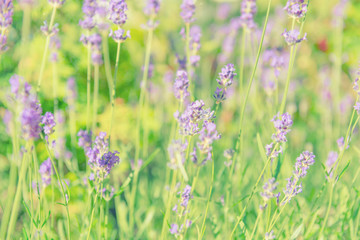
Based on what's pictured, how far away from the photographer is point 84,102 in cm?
304

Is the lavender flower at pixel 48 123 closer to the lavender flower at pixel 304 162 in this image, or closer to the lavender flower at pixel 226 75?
the lavender flower at pixel 226 75

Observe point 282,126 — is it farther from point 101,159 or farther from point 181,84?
point 101,159

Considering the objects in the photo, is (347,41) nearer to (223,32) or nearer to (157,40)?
(223,32)

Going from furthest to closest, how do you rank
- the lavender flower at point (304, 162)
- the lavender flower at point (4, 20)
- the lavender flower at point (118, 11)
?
the lavender flower at point (118, 11), the lavender flower at point (304, 162), the lavender flower at point (4, 20)

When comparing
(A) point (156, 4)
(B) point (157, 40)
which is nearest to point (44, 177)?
(A) point (156, 4)

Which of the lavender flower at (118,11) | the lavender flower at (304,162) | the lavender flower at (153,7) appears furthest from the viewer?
the lavender flower at (153,7)

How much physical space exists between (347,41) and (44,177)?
168 inches

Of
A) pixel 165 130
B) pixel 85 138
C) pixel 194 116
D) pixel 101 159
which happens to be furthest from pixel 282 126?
pixel 165 130

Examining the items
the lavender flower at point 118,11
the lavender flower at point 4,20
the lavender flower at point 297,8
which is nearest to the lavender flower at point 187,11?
the lavender flower at point 118,11

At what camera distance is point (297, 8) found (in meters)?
1.38

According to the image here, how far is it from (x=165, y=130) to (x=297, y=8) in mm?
2016

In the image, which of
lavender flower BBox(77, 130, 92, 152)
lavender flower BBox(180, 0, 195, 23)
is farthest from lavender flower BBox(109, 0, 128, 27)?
lavender flower BBox(77, 130, 92, 152)

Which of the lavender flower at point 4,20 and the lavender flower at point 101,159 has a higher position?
the lavender flower at point 4,20

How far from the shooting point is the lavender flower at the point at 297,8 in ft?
4.55
